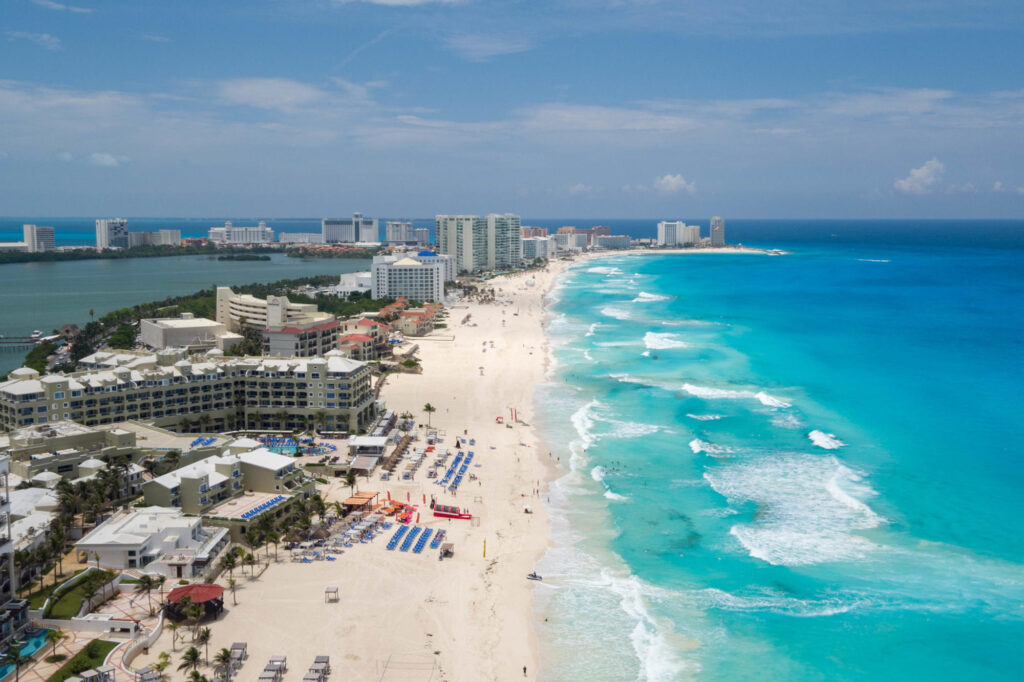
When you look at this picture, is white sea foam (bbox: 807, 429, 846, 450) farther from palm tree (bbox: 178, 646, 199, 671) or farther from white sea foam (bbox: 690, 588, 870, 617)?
palm tree (bbox: 178, 646, 199, 671)

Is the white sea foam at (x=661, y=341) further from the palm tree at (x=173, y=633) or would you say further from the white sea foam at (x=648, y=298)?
the palm tree at (x=173, y=633)

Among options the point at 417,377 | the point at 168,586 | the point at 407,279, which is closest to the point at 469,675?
the point at 168,586

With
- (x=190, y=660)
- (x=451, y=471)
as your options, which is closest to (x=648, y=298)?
(x=451, y=471)

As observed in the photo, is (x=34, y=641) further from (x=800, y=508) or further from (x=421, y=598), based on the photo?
(x=800, y=508)

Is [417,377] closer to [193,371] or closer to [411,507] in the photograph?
[193,371]

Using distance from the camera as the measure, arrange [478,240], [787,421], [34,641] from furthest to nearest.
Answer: [478,240]
[787,421]
[34,641]

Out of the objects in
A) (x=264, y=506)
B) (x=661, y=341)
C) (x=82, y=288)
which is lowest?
(x=264, y=506)
